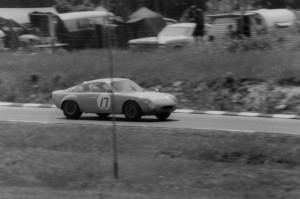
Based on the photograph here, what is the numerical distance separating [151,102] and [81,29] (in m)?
15.1

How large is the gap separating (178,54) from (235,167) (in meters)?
13.5

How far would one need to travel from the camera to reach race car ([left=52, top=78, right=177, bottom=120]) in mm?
17359

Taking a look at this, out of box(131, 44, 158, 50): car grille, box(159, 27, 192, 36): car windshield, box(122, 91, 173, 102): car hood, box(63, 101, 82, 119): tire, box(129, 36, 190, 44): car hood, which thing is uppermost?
box(159, 27, 192, 36): car windshield

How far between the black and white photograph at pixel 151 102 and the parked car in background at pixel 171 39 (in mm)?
79

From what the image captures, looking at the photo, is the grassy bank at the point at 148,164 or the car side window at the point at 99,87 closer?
the grassy bank at the point at 148,164

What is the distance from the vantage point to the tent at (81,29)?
2916cm

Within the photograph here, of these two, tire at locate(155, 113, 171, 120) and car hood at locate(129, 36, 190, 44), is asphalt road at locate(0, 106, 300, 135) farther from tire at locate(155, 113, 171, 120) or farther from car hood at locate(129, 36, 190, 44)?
car hood at locate(129, 36, 190, 44)

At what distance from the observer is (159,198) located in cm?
997

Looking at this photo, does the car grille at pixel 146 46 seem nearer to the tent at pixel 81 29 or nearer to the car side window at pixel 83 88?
the tent at pixel 81 29

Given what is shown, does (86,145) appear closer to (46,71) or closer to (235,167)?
(235,167)

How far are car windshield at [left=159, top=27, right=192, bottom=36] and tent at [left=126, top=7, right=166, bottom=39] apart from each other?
0.38m

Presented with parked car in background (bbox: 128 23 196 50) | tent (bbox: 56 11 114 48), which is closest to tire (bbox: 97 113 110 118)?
parked car in background (bbox: 128 23 196 50)

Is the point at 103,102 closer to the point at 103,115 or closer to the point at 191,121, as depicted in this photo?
the point at 103,115

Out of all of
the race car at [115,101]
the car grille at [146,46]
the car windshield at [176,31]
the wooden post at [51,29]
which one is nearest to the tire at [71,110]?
the race car at [115,101]
